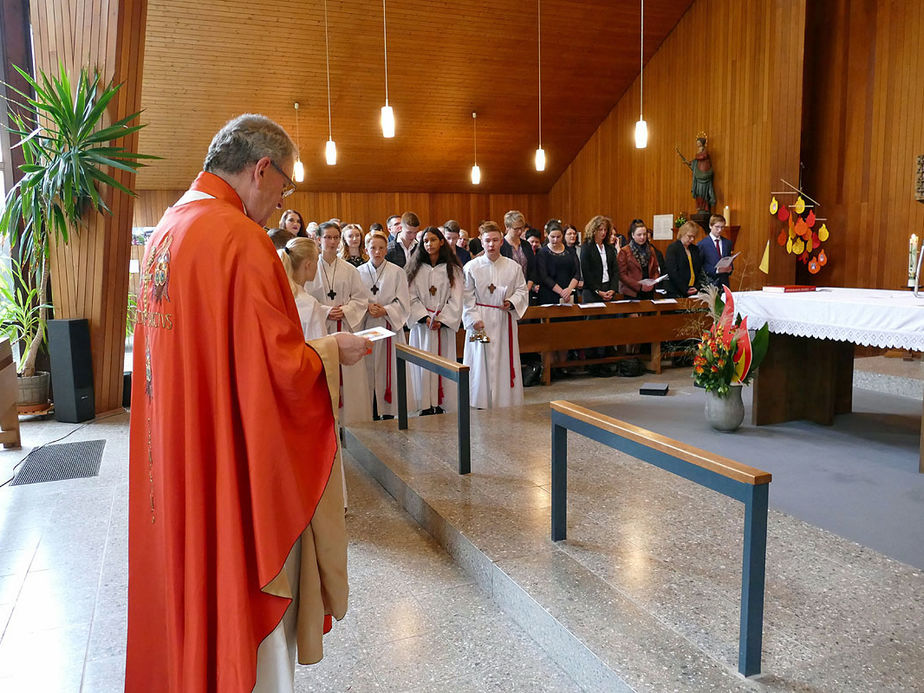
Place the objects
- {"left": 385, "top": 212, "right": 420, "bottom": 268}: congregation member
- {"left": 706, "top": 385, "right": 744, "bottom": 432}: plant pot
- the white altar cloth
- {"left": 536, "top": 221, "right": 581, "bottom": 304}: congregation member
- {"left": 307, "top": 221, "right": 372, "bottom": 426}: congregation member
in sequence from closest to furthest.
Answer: the white altar cloth → {"left": 706, "top": 385, "right": 744, "bottom": 432}: plant pot → {"left": 307, "top": 221, "right": 372, "bottom": 426}: congregation member → {"left": 385, "top": 212, "right": 420, "bottom": 268}: congregation member → {"left": 536, "top": 221, "right": 581, "bottom": 304}: congregation member

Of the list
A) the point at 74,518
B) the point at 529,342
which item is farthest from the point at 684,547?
the point at 529,342

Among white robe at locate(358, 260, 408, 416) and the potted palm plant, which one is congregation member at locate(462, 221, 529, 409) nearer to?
white robe at locate(358, 260, 408, 416)

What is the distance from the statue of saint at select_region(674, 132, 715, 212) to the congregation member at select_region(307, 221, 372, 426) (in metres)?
7.43

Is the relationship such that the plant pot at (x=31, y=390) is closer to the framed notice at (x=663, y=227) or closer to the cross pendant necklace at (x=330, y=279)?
the cross pendant necklace at (x=330, y=279)

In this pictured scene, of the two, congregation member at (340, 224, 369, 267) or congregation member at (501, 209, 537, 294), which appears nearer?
congregation member at (340, 224, 369, 267)

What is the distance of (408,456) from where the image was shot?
423 centimetres

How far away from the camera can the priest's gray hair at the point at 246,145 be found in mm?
1805

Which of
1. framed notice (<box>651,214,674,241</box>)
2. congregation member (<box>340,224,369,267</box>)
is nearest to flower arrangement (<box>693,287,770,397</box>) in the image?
congregation member (<box>340,224,369,267</box>)

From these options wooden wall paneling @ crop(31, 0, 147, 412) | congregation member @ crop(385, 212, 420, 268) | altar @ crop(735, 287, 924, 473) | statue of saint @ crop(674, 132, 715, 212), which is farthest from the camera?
statue of saint @ crop(674, 132, 715, 212)

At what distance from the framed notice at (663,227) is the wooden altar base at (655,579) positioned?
8831 millimetres

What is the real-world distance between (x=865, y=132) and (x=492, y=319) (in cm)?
586

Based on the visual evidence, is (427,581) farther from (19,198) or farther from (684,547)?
(19,198)

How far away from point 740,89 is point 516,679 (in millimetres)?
10315

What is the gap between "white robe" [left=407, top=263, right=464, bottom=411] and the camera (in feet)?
19.4
